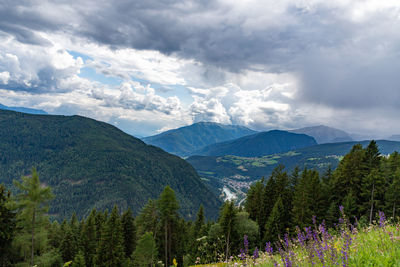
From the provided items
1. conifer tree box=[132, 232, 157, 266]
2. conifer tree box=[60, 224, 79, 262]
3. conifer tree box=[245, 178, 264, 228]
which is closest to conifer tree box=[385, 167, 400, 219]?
conifer tree box=[245, 178, 264, 228]

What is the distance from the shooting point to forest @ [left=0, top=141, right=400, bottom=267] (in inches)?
902

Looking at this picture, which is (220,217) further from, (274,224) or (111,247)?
(111,247)

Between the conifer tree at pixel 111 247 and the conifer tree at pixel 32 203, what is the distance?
8.72 metres

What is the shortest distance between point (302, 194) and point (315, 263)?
32.1 meters

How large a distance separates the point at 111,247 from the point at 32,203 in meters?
12.8

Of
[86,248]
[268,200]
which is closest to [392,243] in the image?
[268,200]

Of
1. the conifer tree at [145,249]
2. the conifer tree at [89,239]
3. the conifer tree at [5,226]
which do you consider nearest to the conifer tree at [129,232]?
the conifer tree at [89,239]

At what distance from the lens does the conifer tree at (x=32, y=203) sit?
2238 cm

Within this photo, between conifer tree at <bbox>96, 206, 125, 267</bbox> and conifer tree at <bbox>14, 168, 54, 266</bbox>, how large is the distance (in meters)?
8.72

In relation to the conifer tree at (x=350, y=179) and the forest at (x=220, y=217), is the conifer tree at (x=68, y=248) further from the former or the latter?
the conifer tree at (x=350, y=179)

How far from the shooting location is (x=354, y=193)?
107 ft

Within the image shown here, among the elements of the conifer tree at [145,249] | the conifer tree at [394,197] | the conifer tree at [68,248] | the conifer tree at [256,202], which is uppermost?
the conifer tree at [394,197]

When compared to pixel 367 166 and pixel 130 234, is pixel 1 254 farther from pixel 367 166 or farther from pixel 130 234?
pixel 367 166

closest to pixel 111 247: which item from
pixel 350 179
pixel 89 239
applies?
pixel 89 239
